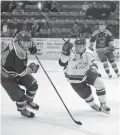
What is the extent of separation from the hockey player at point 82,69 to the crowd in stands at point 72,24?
18.0 ft

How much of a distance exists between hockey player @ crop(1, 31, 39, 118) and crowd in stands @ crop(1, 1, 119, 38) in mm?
5612

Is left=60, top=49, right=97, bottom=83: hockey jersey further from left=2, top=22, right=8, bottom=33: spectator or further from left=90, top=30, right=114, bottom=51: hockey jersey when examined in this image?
left=2, top=22, right=8, bottom=33: spectator

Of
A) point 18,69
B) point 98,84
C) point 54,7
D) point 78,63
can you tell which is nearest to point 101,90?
point 98,84

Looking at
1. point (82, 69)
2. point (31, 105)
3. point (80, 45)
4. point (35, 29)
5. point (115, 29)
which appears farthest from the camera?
point (35, 29)

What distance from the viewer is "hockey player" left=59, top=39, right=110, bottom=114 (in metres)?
3.45

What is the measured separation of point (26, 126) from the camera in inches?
127

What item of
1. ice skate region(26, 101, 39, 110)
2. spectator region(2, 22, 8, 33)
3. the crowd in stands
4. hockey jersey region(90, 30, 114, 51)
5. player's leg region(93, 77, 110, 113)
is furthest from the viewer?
spectator region(2, 22, 8, 33)

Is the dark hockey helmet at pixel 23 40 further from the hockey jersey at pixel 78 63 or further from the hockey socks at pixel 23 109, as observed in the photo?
the hockey socks at pixel 23 109

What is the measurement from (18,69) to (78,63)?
635mm

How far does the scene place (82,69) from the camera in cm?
355

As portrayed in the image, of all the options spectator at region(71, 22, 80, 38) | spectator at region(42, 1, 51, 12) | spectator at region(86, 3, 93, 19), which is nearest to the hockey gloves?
spectator at region(71, 22, 80, 38)

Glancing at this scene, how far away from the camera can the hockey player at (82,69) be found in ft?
11.3

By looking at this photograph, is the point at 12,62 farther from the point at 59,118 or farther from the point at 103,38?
the point at 103,38

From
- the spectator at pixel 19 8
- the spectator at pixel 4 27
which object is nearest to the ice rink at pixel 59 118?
the spectator at pixel 4 27
